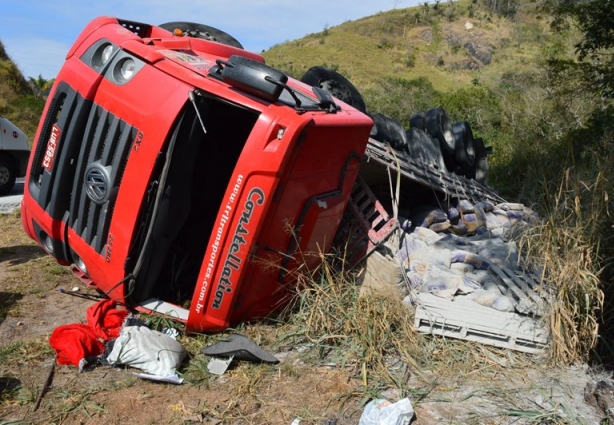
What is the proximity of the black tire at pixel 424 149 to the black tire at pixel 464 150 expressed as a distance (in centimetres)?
47

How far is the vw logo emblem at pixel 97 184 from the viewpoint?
3.63 metres

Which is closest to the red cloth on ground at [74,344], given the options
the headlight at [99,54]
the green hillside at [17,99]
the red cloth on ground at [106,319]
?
the red cloth on ground at [106,319]

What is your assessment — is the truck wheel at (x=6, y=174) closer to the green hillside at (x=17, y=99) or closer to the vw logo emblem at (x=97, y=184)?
the vw logo emblem at (x=97, y=184)

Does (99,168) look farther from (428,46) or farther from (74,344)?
(428,46)

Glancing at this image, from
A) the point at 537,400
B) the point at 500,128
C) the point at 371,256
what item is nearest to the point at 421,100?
the point at 500,128

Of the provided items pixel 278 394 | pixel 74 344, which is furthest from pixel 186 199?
pixel 278 394

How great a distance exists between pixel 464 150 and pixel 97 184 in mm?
4384

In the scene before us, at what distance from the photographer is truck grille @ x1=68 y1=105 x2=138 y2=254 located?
3.62 m

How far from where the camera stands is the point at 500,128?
1252 cm

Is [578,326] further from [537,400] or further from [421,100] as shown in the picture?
[421,100]

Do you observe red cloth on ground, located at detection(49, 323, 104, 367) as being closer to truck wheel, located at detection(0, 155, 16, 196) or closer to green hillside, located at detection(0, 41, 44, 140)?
truck wheel, located at detection(0, 155, 16, 196)

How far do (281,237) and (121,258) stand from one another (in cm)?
99

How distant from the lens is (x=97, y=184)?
3.67m

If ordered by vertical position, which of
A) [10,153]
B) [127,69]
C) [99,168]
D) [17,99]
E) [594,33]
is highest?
[594,33]
